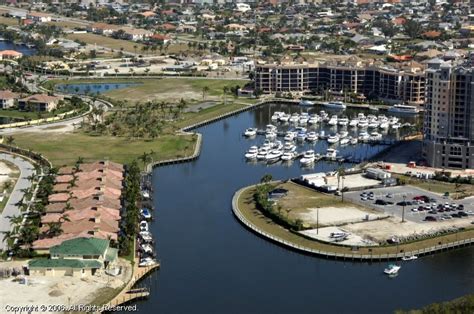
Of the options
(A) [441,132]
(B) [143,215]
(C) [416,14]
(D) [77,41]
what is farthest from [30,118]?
(C) [416,14]

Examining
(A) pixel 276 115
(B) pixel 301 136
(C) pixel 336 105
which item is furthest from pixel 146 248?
(C) pixel 336 105

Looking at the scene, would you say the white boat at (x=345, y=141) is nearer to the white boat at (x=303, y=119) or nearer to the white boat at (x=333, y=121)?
the white boat at (x=333, y=121)

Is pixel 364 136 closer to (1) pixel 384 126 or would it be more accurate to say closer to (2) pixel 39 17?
(1) pixel 384 126

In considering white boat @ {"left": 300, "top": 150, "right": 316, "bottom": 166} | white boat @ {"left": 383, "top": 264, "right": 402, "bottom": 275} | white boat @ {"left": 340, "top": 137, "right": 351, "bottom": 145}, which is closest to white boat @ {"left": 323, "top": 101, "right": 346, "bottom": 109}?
white boat @ {"left": 340, "top": 137, "right": 351, "bottom": 145}

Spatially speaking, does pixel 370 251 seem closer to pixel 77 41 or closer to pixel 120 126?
pixel 120 126

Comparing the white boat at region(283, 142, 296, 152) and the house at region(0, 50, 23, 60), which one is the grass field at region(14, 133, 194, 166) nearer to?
the white boat at region(283, 142, 296, 152)

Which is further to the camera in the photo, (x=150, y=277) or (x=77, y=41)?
(x=77, y=41)
